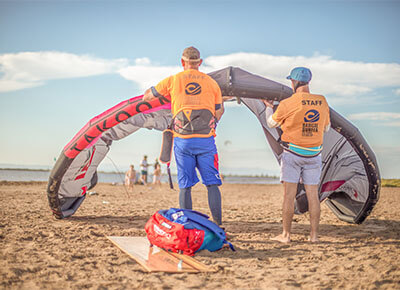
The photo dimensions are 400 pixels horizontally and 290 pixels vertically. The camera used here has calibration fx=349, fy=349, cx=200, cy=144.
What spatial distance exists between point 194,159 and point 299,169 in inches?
49.5

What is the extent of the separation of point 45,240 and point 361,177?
467 centimetres

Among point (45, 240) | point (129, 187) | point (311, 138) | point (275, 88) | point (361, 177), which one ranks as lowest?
point (129, 187)

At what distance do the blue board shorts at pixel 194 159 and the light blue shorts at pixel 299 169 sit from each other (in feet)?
2.72

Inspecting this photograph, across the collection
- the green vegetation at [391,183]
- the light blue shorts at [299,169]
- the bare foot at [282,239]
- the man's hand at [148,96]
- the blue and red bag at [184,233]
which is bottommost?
the green vegetation at [391,183]

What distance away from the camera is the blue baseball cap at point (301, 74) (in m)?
4.15

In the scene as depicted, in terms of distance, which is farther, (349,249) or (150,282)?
(349,249)

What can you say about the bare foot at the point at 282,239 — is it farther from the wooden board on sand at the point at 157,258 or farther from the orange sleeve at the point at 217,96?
the orange sleeve at the point at 217,96

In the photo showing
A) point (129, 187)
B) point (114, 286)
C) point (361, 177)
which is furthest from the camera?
point (129, 187)

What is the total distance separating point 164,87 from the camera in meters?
4.21

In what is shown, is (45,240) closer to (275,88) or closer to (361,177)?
(275,88)

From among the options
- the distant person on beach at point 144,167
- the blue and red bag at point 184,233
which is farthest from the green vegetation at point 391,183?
the blue and red bag at point 184,233

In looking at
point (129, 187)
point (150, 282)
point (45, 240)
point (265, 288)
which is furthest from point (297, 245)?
point (129, 187)

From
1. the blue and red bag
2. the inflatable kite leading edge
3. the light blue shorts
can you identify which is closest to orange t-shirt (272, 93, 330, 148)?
the light blue shorts

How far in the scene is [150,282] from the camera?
2686 millimetres
